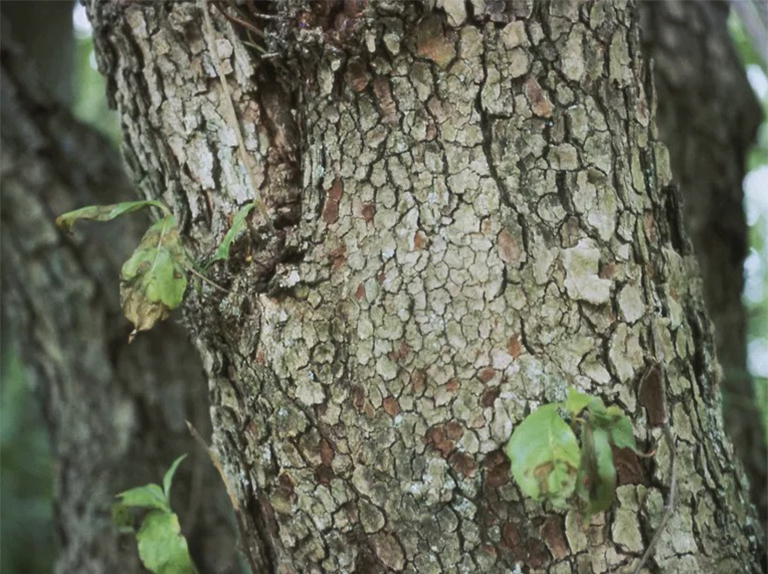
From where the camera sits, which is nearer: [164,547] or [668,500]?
[668,500]

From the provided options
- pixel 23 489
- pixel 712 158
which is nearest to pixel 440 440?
pixel 712 158

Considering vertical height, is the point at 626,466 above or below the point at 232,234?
below

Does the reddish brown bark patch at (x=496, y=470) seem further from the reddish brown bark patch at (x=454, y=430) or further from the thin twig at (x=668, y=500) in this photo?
the thin twig at (x=668, y=500)

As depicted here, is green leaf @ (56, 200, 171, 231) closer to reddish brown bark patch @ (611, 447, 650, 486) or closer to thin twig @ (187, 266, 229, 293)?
thin twig @ (187, 266, 229, 293)

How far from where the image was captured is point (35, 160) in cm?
220

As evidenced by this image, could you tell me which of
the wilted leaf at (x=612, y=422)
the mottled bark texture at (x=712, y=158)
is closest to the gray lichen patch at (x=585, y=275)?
the wilted leaf at (x=612, y=422)

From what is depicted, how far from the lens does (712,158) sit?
2.25 m

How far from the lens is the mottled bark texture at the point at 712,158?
2.19 metres

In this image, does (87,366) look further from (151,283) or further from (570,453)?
(570,453)

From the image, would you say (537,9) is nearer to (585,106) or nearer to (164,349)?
(585,106)

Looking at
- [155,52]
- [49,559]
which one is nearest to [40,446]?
[49,559]

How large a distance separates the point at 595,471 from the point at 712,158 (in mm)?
1633

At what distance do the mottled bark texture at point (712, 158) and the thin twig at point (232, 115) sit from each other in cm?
141

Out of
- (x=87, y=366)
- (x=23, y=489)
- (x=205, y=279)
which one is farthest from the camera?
(x=23, y=489)
